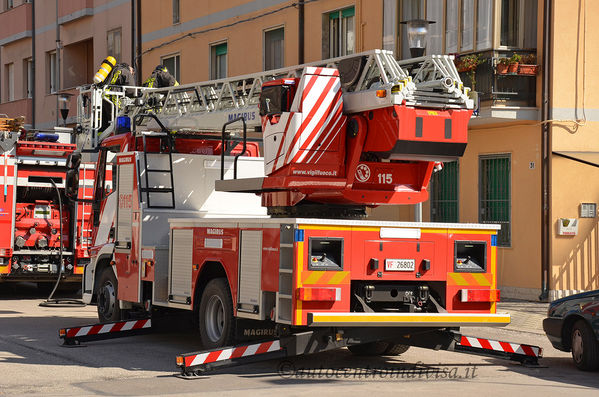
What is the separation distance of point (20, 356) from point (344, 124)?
14.6 ft

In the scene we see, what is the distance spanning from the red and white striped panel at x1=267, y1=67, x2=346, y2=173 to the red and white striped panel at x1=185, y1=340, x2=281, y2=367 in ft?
6.67

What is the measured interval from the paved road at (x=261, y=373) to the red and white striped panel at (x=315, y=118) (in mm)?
2299

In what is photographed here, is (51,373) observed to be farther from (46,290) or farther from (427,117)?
(46,290)

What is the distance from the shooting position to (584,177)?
19.6 metres

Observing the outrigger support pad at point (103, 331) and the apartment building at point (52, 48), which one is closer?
the outrigger support pad at point (103, 331)

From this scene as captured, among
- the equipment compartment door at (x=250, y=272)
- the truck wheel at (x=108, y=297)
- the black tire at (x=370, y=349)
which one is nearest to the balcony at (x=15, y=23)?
the truck wheel at (x=108, y=297)

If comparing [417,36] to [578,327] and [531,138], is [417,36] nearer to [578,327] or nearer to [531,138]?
[578,327]

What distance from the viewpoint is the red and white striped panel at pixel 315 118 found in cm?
1146

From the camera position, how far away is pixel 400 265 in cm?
1103

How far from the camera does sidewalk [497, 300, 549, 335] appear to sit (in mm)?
16188

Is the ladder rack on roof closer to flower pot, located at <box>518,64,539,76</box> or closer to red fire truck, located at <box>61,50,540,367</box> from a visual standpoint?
red fire truck, located at <box>61,50,540,367</box>

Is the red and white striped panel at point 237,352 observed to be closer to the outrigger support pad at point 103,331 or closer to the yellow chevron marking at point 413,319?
the yellow chevron marking at point 413,319

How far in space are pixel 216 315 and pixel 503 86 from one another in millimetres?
9439

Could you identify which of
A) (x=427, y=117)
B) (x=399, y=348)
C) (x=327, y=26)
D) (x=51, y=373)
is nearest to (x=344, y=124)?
(x=427, y=117)
